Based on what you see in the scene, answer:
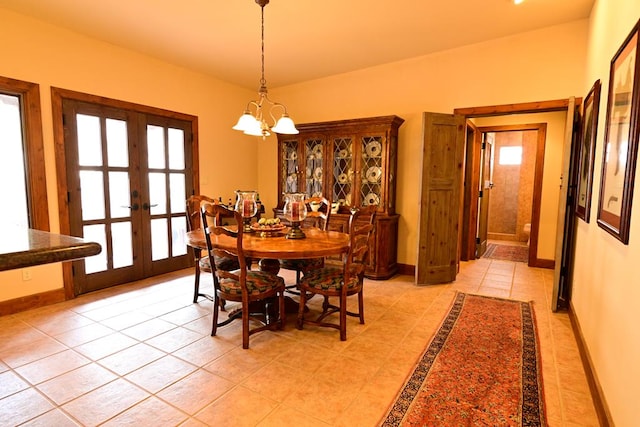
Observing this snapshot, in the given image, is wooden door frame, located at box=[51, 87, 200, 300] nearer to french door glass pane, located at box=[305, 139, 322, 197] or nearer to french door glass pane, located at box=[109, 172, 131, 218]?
french door glass pane, located at box=[109, 172, 131, 218]

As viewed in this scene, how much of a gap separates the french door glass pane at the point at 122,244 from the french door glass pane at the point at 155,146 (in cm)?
85

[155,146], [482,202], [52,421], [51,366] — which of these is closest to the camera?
[52,421]

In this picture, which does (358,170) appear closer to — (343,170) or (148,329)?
(343,170)

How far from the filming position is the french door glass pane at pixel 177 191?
14.8 feet

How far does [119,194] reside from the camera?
13.0 feet

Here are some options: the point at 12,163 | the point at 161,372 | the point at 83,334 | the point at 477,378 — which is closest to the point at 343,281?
the point at 477,378

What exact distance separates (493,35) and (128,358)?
15.4 ft

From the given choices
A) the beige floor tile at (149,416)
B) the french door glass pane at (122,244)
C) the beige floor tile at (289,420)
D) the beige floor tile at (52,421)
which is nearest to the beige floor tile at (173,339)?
the beige floor tile at (149,416)

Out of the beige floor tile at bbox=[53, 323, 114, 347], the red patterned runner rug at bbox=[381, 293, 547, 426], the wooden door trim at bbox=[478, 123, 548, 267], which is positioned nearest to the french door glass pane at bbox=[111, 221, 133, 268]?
the beige floor tile at bbox=[53, 323, 114, 347]

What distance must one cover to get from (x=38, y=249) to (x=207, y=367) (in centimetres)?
162

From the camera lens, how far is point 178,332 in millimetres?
2754

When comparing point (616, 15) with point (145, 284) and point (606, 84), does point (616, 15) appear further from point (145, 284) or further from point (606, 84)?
point (145, 284)

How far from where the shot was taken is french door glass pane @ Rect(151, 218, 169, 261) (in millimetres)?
4355

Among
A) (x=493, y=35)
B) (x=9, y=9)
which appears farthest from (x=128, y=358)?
(x=493, y=35)
